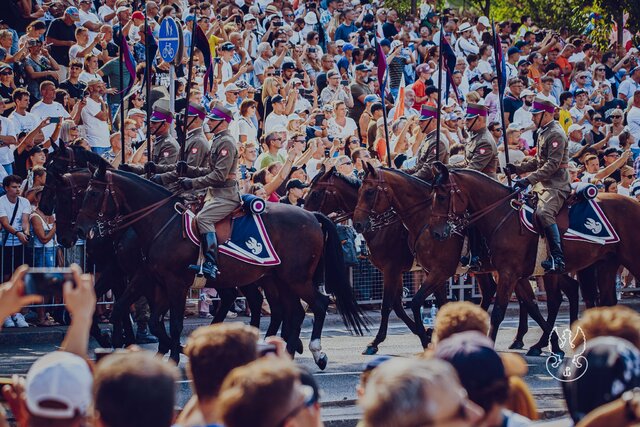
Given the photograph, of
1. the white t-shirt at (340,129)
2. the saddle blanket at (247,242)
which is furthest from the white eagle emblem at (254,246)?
the white t-shirt at (340,129)

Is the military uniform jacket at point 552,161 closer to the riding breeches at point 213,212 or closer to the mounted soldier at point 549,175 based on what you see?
the mounted soldier at point 549,175

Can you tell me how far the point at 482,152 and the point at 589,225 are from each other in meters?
1.74

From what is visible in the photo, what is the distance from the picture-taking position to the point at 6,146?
1794cm

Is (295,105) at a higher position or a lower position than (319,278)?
higher

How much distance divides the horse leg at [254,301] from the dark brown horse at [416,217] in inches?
62.4

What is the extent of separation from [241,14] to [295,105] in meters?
4.93

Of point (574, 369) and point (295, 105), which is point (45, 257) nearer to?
point (295, 105)

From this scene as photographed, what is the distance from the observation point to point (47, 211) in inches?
594

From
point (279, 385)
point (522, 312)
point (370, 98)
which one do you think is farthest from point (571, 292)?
point (279, 385)

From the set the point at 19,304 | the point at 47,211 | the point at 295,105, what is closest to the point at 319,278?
the point at 47,211

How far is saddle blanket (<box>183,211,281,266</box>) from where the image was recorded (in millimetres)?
14445

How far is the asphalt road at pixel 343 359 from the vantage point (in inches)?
463

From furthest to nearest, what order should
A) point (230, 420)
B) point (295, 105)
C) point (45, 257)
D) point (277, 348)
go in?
point (295, 105) → point (45, 257) → point (277, 348) → point (230, 420)

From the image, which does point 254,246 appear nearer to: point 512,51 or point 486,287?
point 486,287
